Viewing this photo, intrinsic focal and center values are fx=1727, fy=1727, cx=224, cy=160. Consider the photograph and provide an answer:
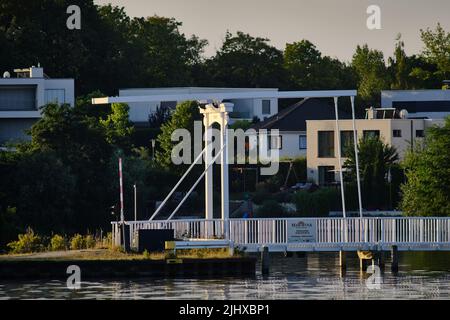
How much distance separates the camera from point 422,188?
85.8 meters

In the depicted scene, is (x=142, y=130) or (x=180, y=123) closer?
(x=180, y=123)

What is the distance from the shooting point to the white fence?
61.8m

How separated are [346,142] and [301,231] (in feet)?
150

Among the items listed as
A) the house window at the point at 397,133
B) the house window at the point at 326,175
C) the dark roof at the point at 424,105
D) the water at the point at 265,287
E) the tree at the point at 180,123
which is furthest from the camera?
the dark roof at the point at 424,105

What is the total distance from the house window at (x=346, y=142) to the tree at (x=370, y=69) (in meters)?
46.5

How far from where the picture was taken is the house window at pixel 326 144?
4377 inches

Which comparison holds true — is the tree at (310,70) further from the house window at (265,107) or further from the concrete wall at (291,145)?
the concrete wall at (291,145)

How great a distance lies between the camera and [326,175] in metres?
111

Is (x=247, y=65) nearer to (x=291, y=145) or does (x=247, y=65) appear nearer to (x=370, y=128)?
(x=291, y=145)

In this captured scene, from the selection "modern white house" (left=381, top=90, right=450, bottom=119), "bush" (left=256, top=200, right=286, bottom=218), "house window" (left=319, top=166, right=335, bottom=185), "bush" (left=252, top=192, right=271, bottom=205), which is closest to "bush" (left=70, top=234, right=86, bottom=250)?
"bush" (left=256, top=200, right=286, bottom=218)

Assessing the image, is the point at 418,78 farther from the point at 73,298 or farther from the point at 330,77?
the point at 73,298

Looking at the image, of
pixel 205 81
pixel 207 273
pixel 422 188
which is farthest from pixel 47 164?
pixel 205 81

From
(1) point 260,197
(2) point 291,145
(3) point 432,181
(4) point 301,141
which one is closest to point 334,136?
(2) point 291,145

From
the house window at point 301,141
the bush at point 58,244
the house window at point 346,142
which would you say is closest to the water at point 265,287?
the bush at point 58,244
